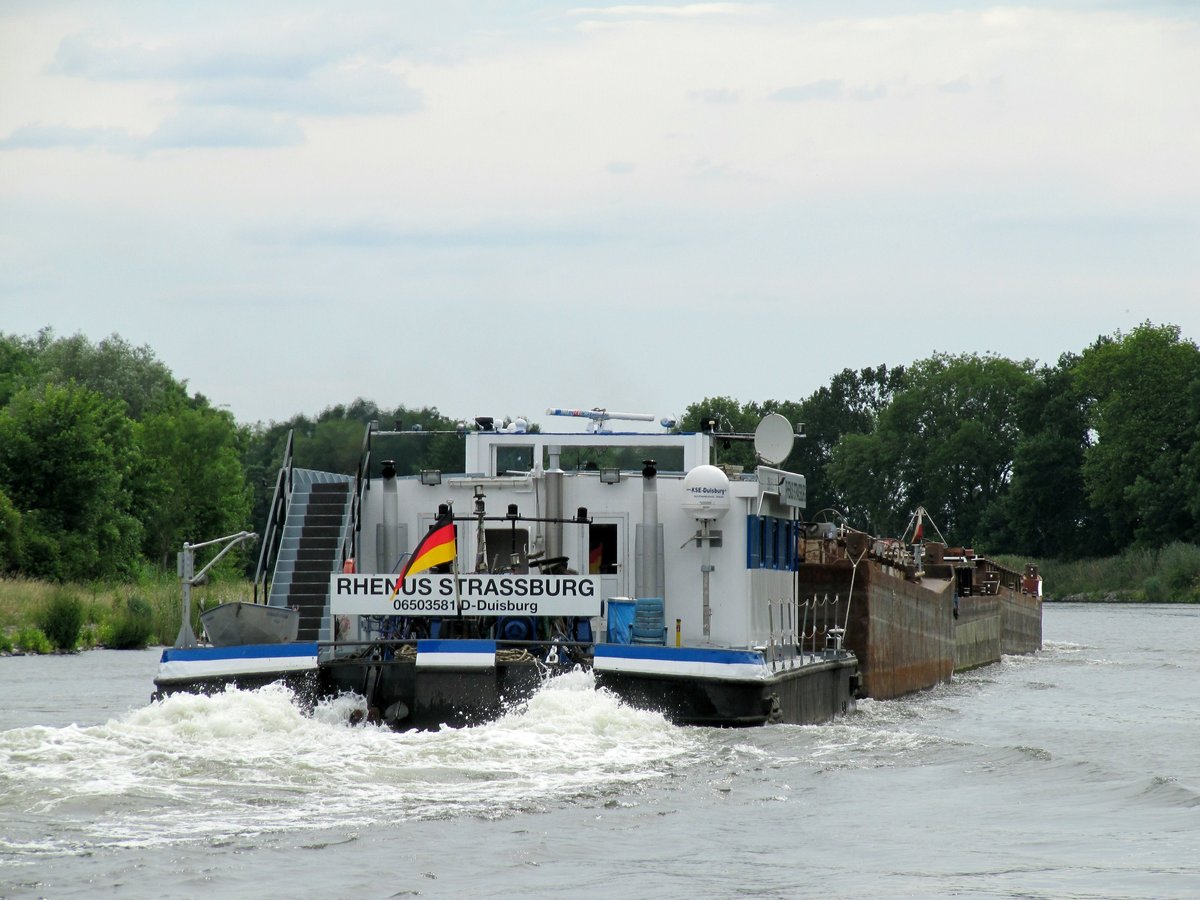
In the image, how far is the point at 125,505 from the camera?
62031 millimetres

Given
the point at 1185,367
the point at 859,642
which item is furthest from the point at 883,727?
the point at 1185,367

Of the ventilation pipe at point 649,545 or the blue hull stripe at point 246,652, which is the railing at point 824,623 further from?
the blue hull stripe at point 246,652

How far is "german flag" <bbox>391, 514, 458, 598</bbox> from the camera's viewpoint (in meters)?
18.2


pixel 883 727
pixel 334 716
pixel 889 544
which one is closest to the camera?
pixel 334 716

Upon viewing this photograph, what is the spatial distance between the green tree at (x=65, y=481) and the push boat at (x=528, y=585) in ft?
122

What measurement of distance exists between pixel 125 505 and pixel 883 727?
4349cm

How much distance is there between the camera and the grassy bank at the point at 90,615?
40250 millimetres

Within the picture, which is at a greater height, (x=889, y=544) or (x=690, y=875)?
(x=889, y=544)

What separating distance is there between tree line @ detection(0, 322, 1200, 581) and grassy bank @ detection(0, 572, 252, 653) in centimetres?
820

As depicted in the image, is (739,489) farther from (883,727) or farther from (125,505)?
(125,505)

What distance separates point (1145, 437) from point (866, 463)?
17447 mm

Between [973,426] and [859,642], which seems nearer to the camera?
[859,642]

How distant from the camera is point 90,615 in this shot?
4362 centimetres

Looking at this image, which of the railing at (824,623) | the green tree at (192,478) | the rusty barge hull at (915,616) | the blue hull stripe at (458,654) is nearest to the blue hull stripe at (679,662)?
the blue hull stripe at (458,654)
